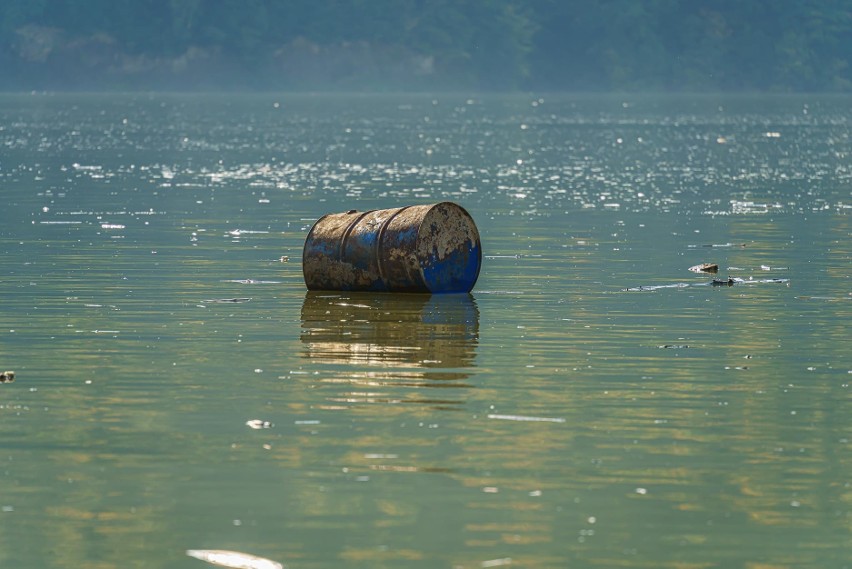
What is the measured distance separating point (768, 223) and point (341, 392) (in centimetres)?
Answer: 1892

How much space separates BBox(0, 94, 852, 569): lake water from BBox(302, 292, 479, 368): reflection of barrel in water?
0.06 m

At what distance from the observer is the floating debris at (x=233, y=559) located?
8.73m

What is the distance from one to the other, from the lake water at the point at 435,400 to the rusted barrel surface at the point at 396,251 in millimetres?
253

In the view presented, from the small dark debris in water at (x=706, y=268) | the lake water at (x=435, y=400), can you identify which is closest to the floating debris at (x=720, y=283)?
the lake water at (x=435, y=400)

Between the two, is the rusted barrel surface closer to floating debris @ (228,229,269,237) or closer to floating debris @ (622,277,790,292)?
floating debris @ (622,277,790,292)

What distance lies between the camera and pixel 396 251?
19109 mm

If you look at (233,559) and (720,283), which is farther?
(720,283)

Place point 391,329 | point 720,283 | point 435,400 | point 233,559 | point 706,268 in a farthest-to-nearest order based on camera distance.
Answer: point 706,268, point 720,283, point 391,329, point 435,400, point 233,559

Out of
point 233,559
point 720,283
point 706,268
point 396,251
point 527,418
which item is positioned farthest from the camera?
point 706,268

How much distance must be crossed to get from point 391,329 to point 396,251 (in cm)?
255

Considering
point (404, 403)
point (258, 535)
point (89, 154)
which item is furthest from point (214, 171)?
point (258, 535)

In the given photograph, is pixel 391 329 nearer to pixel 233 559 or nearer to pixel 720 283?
pixel 720 283

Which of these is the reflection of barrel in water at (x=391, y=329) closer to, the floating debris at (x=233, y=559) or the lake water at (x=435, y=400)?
the lake water at (x=435, y=400)

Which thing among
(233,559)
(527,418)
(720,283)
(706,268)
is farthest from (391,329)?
(233,559)
